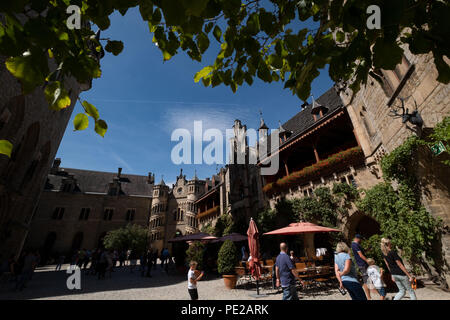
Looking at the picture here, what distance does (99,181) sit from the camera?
1635 inches

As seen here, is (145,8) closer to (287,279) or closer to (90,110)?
A: (90,110)

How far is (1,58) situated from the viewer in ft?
28.2

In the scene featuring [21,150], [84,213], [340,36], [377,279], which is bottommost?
[377,279]

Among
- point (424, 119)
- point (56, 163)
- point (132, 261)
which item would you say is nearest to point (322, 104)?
point (424, 119)

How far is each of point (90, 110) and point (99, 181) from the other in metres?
46.9

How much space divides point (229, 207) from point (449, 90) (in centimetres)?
1804

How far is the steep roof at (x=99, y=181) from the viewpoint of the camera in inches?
1490

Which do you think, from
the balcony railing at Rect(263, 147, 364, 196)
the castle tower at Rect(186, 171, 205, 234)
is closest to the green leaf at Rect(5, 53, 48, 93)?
the balcony railing at Rect(263, 147, 364, 196)

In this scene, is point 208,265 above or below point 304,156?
below

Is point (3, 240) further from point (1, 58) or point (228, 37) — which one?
point (228, 37)

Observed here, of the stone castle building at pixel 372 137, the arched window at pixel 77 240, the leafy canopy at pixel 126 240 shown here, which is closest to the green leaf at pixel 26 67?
the stone castle building at pixel 372 137
